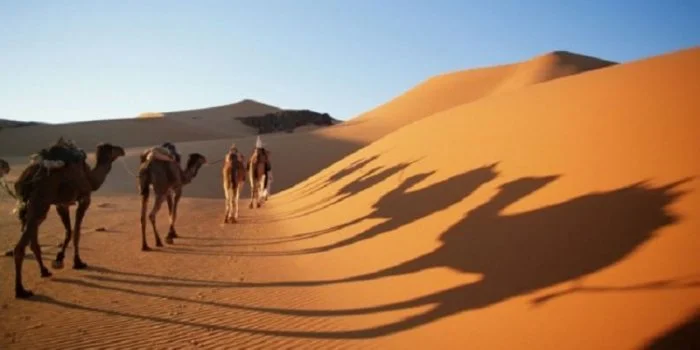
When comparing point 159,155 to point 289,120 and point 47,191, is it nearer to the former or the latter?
point 47,191

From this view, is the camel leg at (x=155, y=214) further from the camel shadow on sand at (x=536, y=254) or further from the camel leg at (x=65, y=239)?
the camel shadow on sand at (x=536, y=254)

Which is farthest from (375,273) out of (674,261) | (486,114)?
(486,114)

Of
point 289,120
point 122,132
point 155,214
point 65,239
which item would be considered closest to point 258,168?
point 155,214

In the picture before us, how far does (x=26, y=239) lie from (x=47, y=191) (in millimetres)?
846

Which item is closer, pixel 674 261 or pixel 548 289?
pixel 674 261

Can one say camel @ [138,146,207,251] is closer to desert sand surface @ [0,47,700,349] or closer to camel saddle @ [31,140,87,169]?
desert sand surface @ [0,47,700,349]

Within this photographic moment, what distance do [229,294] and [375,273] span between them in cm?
225

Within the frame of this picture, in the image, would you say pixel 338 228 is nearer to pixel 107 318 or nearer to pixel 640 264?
pixel 107 318

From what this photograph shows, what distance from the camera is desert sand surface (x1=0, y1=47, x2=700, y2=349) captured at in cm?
449

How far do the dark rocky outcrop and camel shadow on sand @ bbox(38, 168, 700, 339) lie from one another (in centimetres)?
5848

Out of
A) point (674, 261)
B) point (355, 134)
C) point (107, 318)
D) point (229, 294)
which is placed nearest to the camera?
point (674, 261)

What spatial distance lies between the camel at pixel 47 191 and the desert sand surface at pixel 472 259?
56 cm

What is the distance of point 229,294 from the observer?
681 cm

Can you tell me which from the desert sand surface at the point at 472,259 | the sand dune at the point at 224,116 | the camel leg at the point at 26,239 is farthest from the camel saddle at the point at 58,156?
the sand dune at the point at 224,116
